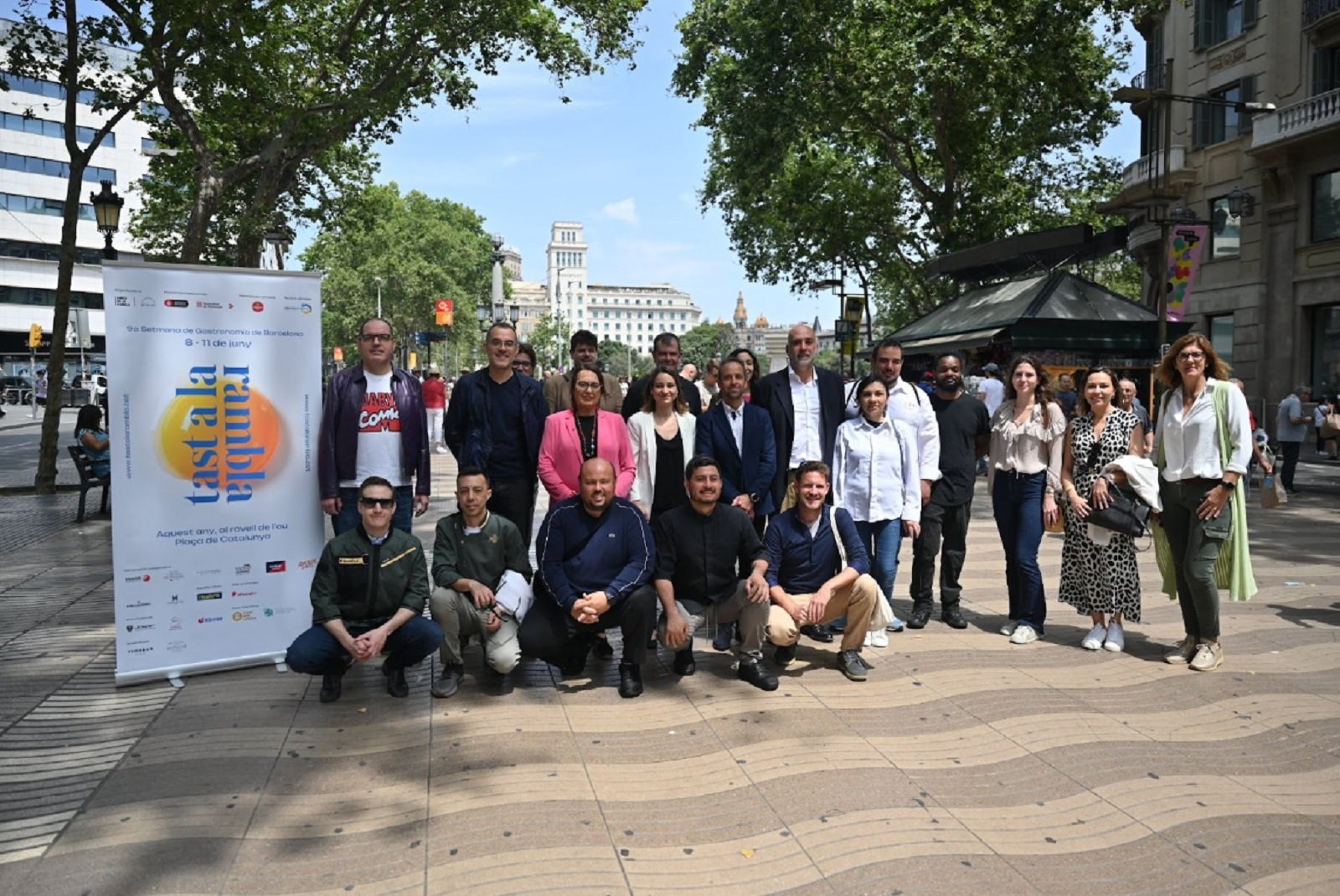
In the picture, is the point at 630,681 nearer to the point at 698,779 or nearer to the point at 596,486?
the point at 596,486

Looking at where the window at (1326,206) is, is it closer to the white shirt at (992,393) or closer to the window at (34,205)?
the white shirt at (992,393)

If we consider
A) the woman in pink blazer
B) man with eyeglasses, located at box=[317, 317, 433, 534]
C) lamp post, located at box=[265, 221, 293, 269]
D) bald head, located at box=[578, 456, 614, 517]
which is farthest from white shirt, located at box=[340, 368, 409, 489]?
lamp post, located at box=[265, 221, 293, 269]

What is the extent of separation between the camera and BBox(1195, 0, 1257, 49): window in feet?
89.0

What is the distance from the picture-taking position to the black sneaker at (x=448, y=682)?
527 cm

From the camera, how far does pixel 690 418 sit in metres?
6.37

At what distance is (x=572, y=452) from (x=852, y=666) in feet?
6.71

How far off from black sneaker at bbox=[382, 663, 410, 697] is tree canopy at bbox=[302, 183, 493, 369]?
54981mm

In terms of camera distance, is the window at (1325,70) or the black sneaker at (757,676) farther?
the window at (1325,70)

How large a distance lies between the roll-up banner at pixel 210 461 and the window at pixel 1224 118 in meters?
27.8

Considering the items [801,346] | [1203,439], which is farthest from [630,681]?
[1203,439]

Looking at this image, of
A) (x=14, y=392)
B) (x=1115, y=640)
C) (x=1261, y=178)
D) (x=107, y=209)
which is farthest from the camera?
(x=14, y=392)

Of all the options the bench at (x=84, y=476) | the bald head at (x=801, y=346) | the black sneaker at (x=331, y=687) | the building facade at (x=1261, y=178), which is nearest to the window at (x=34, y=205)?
the bench at (x=84, y=476)

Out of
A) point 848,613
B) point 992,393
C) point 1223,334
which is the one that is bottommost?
point 848,613

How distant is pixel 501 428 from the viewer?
611cm
